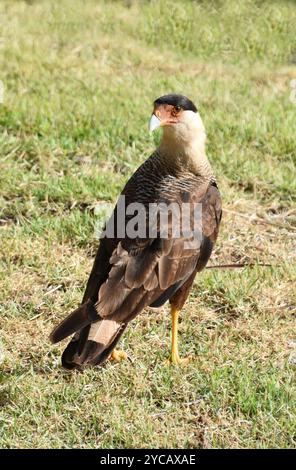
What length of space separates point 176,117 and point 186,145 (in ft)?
0.51

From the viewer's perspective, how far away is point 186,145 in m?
4.60

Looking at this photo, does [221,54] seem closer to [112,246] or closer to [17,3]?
[17,3]

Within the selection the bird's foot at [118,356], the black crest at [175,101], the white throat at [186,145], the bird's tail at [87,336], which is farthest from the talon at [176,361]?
the black crest at [175,101]

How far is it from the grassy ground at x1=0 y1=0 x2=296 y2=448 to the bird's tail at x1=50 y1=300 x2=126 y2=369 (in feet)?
1.00

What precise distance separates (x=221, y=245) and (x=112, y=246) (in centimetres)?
145

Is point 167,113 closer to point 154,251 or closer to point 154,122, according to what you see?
point 154,122

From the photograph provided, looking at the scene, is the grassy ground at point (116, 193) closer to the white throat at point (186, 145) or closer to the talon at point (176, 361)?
the talon at point (176, 361)

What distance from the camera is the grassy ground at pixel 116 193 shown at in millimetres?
4062

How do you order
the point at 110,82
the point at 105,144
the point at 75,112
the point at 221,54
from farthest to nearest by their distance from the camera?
the point at 221,54 < the point at 110,82 < the point at 75,112 < the point at 105,144

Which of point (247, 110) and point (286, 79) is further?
A: point (286, 79)

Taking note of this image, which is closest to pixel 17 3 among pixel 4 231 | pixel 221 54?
pixel 221 54

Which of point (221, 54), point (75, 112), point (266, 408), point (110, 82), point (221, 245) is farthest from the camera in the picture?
point (221, 54)

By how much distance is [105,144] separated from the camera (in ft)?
22.0

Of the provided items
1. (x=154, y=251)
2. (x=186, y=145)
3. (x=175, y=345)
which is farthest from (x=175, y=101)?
(x=175, y=345)
